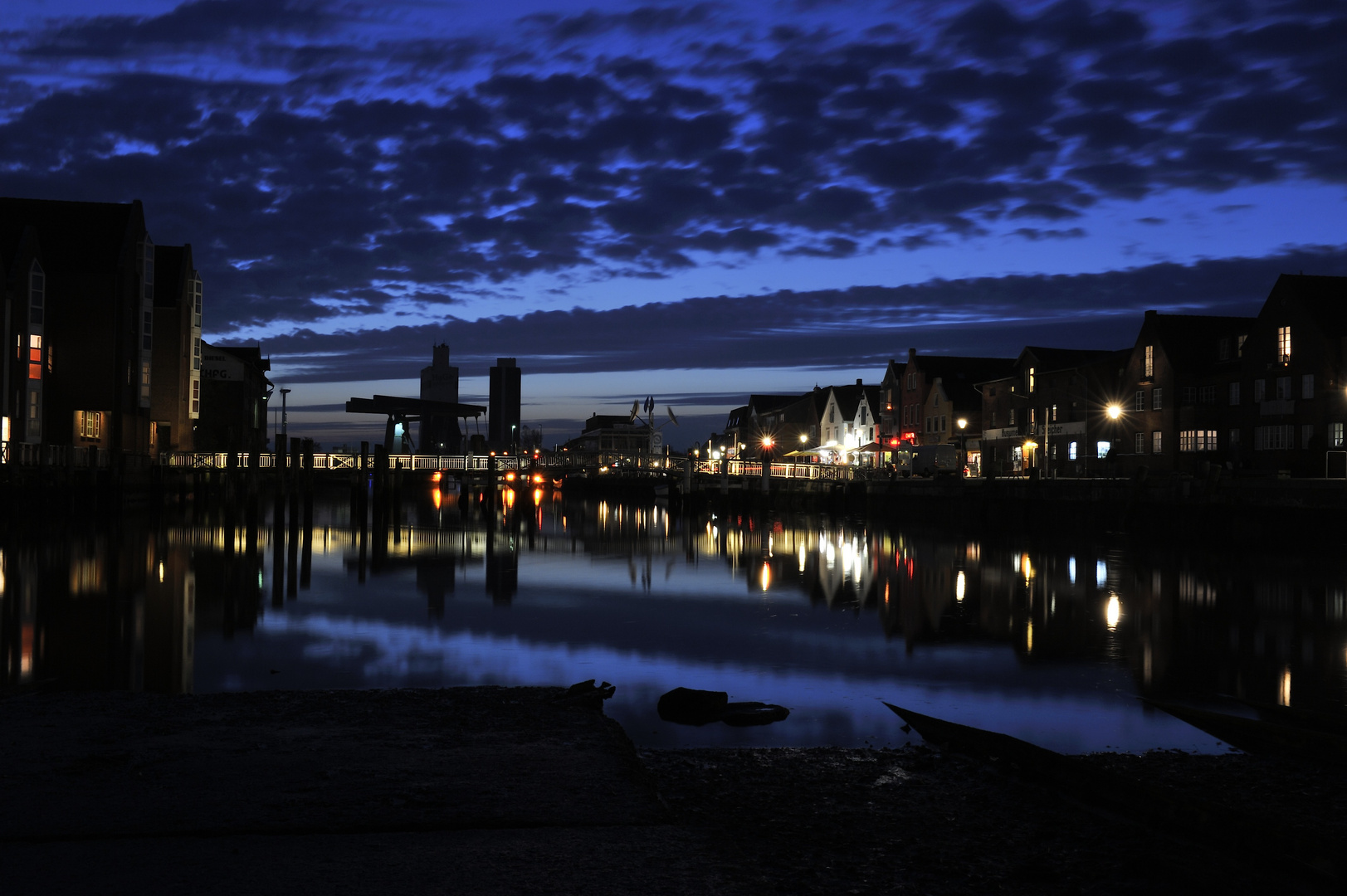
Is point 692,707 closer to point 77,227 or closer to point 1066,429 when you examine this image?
point 77,227

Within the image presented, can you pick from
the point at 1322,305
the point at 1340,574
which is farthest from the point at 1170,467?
the point at 1340,574

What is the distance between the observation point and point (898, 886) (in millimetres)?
6340

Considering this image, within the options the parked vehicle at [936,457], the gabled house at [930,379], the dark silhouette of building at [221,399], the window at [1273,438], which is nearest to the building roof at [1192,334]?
the window at [1273,438]

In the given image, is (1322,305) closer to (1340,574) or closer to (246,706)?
(1340,574)

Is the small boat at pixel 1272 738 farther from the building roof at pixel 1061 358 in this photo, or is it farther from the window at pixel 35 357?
the building roof at pixel 1061 358

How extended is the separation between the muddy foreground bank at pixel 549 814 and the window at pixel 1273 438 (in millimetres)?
45654

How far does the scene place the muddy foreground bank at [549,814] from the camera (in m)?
6.00

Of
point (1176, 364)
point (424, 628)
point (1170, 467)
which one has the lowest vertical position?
point (424, 628)

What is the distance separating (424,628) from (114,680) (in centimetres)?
670

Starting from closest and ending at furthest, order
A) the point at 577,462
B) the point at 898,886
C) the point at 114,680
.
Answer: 1. the point at 898,886
2. the point at 114,680
3. the point at 577,462

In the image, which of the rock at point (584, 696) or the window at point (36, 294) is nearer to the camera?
the rock at point (584, 696)

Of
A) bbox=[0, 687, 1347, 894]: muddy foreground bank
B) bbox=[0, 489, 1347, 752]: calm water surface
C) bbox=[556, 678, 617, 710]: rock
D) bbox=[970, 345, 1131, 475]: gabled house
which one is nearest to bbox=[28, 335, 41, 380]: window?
bbox=[0, 489, 1347, 752]: calm water surface

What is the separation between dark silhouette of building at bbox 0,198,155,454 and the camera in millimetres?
50344

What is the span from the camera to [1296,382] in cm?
4859
